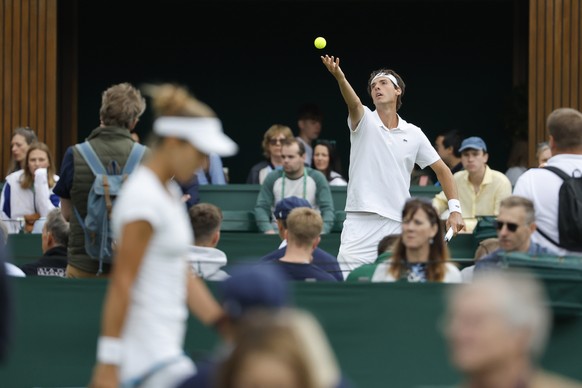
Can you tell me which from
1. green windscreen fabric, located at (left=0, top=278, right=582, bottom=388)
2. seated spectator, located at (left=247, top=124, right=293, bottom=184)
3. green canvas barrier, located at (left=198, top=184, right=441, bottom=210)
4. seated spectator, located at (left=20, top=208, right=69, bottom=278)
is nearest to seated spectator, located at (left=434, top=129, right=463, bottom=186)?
green canvas barrier, located at (left=198, top=184, right=441, bottom=210)

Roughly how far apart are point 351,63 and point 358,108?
10.0 metres

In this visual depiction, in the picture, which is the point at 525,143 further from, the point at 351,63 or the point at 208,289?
the point at 208,289

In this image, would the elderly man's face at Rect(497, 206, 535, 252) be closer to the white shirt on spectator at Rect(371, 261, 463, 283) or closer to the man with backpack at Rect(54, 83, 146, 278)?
the white shirt on spectator at Rect(371, 261, 463, 283)

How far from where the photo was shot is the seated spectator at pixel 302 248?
7.23 meters

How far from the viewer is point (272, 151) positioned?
13.0 metres

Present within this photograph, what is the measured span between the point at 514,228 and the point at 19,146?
22.4 feet

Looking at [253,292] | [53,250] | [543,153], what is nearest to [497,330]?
[253,292]

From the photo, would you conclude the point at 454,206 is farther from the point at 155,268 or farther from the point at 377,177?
the point at 155,268

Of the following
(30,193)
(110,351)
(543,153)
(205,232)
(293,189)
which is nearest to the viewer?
(110,351)

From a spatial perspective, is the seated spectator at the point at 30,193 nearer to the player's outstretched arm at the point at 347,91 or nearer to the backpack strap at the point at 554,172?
the player's outstretched arm at the point at 347,91

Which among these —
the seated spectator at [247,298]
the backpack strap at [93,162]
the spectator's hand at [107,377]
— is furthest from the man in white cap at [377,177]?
the seated spectator at [247,298]

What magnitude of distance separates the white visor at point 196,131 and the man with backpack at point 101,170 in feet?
7.88

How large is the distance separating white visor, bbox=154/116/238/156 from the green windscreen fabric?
7.90ft

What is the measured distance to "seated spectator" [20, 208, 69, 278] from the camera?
8008 mm
